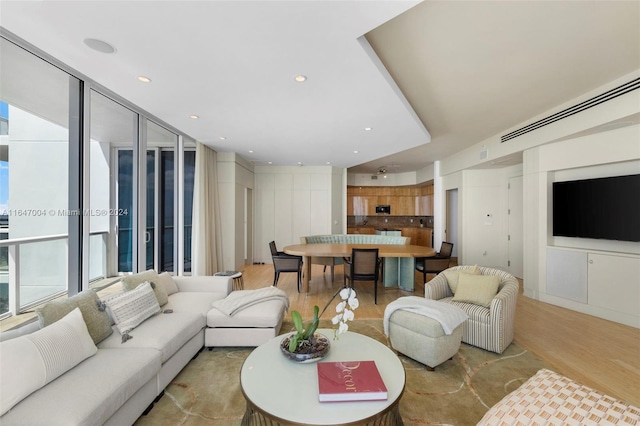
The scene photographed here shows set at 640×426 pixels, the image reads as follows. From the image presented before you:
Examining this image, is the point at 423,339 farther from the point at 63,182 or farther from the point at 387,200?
the point at 387,200

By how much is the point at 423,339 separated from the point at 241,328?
69.1 inches

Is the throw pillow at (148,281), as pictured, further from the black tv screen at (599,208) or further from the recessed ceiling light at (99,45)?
the black tv screen at (599,208)

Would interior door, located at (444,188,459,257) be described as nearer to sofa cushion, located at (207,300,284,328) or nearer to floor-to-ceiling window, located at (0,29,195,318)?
sofa cushion, located at (207,300,284,328)

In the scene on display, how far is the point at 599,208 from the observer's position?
367 cm

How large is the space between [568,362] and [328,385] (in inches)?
103

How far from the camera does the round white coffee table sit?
1309 mm

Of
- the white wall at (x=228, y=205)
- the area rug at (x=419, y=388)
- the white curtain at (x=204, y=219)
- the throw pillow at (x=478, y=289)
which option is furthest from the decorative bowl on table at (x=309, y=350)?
the white wall at (x=228, y=205)

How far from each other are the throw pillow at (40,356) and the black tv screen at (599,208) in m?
5.74

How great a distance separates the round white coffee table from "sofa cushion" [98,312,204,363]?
773 mm

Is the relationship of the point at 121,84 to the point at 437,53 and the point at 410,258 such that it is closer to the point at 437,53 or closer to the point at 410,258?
the point at 437,53

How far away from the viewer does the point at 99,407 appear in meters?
1.38

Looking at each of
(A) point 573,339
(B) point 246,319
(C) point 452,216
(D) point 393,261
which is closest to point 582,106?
(A) point 573,339

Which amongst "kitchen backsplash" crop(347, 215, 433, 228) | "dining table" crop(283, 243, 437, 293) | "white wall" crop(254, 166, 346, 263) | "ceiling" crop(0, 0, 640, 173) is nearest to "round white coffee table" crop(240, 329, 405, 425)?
"ceiling" crop(0, 0, 640, 173)

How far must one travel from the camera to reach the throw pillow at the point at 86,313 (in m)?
1.79
